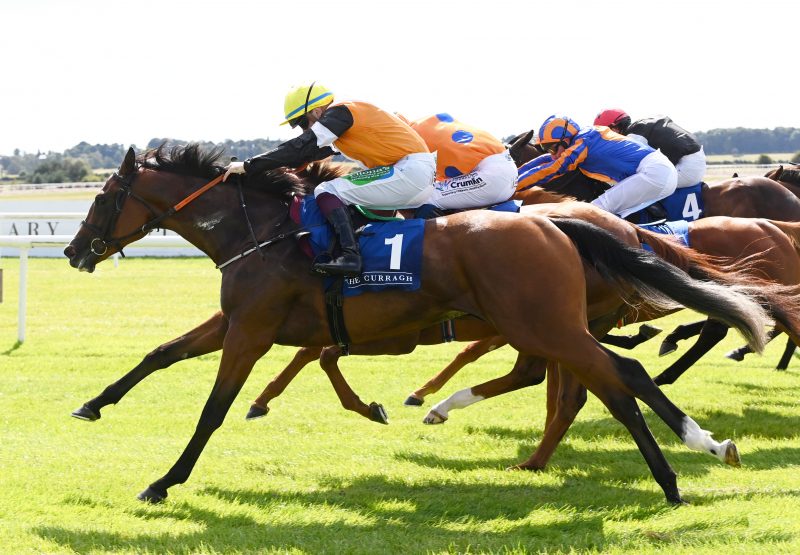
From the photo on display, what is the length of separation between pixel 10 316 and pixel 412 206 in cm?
852

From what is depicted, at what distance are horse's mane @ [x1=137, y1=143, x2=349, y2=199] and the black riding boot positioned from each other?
2.06 feet

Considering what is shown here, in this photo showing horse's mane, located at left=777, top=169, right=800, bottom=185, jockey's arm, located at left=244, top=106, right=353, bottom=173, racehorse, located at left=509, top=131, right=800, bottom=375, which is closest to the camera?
jockey's arm, located at left=244, top=106, right=353, bottom=173

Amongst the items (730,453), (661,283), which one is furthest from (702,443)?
(661,283)

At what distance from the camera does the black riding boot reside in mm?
4988

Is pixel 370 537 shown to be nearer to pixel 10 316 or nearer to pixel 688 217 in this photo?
pixel 688 217

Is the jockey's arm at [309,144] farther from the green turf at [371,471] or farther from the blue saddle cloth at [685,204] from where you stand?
the blue saddle cloth at [685,204]

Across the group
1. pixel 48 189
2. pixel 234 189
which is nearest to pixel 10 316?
pixel 234 189

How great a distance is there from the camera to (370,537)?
14.4ft

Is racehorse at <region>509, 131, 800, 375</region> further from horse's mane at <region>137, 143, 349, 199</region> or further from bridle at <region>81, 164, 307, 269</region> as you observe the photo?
bridle at <region>81, 164, 307, 269</region>

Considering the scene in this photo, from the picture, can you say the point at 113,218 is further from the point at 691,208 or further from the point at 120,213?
the point at 691,208

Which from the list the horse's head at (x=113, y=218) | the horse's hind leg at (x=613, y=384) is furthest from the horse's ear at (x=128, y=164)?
the horse's hind leg at (x=613, y=384)

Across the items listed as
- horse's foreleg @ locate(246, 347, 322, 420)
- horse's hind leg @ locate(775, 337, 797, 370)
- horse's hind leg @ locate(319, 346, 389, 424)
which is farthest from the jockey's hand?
horse's hind leg @ locate(775, 337, 797, 370)

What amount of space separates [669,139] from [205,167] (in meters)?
4.16

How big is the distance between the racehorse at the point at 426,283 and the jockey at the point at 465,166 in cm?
95
